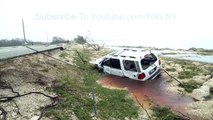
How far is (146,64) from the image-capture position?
18.1 metres

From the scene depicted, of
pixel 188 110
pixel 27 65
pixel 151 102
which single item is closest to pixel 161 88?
pixel 151 102

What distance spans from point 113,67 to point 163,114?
22.4 ft

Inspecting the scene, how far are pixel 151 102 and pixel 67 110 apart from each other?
14.1ft

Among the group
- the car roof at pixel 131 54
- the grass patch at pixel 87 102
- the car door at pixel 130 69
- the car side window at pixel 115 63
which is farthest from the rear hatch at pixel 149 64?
the grass patch at pixel 87 102

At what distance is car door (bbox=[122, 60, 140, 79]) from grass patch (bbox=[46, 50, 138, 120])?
1.95m

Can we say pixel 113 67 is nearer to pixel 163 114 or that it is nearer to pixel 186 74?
pixel 186 74

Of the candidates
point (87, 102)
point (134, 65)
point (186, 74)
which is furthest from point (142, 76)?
point (87, 102)

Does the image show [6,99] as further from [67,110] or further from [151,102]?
[151,102]

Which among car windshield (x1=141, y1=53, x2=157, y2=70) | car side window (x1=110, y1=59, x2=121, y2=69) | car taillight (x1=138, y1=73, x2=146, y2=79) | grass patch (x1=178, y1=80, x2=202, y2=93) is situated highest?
car windshield (x1=141, y1=53, x2=157, y2=70)

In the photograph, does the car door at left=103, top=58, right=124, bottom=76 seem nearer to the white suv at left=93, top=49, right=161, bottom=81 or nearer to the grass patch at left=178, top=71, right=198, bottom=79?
the white suv at left=93, top=49, right=161, bottom=81

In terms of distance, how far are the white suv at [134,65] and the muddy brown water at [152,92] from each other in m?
0.37

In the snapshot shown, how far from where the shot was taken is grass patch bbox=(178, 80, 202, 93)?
15.9m

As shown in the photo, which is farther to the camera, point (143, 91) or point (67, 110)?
point (143, 91)

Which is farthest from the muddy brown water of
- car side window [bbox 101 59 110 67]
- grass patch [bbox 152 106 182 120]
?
car side window [bbox 101 59 110 67]
